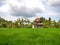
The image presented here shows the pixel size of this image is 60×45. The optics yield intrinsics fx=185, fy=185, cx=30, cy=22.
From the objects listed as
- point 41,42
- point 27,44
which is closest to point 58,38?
point 41,42

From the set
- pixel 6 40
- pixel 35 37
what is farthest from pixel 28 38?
pixel 6 40

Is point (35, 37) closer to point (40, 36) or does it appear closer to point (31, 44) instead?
point (40, 36)

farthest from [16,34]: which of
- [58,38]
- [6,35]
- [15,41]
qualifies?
[58,38]

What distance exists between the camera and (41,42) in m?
5.54

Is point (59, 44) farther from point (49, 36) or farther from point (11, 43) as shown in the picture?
point (11, 43)

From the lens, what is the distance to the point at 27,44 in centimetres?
538

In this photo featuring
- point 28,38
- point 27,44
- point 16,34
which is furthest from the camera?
point 16,34

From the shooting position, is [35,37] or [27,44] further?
[35,37]

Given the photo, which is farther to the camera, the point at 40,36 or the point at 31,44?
the point at 40,36

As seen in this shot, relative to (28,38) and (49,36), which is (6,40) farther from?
(49,36)

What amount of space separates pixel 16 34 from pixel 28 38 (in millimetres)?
669

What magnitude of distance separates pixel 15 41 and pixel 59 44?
1.33 m

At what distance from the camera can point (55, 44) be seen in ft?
18.0

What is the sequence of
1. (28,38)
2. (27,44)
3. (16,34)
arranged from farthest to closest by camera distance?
(16,34)
(28,38)
(27,44)
